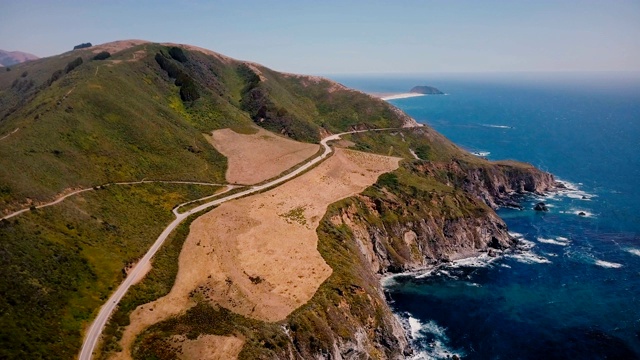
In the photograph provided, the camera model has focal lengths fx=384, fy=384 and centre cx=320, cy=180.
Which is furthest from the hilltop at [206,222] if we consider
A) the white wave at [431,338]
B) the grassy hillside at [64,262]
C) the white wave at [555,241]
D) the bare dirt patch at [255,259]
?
the white wave at [555,241]

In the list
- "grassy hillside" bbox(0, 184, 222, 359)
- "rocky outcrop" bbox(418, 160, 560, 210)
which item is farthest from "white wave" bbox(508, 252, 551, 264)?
"grassy hillside" bbox(0, 184, 222, 359)

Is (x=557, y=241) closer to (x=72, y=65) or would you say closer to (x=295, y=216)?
(x=295, y=216)

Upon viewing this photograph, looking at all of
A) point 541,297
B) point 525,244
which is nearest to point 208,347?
point 541,297

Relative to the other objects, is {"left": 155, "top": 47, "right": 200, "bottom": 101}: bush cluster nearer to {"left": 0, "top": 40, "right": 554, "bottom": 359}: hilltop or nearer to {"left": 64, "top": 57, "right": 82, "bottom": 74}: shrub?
{"left": 0, "top": 40, "right": 554, "bottom": 359}: hilltop

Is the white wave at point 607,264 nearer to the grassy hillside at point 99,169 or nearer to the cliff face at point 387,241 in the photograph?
the cliff face at point 387,241

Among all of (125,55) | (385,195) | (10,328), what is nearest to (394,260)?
(385,195)

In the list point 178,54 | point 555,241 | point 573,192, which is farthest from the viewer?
point 178,54
